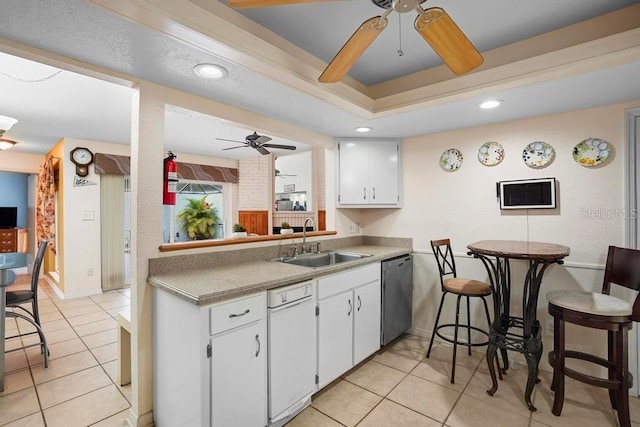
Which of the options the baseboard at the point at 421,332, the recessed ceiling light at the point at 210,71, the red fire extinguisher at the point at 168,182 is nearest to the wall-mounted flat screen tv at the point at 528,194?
the baseboard at the point at 421,332

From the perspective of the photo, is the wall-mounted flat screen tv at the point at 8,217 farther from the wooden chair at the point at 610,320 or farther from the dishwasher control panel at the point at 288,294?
the wooden chair at the point at 610,320

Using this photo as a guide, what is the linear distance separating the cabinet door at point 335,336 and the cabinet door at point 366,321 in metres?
0.07

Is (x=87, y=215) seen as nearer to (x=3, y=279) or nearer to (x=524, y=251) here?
(x=3, y=279)

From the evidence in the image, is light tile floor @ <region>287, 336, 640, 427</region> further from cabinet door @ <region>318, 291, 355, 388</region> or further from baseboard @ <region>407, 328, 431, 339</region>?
baseboard @ <region>407, 328, 431, 339</region>

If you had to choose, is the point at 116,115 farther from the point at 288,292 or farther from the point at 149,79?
the point at 288,292

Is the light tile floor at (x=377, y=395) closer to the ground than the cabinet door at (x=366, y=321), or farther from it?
closer to the ground

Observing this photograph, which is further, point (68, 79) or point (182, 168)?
point (182, 168)

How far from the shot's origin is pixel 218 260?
2.26 m

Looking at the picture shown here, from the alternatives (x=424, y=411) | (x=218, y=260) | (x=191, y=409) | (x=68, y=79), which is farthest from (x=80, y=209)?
(x=424, y=411)

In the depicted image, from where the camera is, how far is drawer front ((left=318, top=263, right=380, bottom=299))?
2.17m

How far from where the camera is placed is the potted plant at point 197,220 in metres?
6.58

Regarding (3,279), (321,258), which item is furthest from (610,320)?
(3,279)

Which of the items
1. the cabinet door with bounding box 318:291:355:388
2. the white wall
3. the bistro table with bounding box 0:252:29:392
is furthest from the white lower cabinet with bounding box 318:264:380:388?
the bistro table with bounding box 0:252:29:392

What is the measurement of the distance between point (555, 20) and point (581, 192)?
1.35 meters
